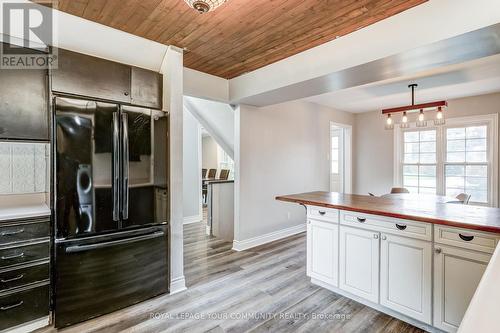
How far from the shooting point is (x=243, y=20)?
2291 mm

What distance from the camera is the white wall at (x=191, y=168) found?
564cm

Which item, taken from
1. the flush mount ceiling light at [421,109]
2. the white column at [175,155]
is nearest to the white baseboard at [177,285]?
the white column at [175,155]

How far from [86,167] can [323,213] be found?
91.1 inches

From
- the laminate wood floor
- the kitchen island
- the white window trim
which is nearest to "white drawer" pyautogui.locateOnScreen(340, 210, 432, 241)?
the kitchen island

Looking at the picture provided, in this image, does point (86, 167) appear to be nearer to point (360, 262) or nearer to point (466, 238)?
point (360, 262)

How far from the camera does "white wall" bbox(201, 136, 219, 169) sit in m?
11.1

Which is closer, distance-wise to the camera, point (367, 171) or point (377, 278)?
point (377, 278)

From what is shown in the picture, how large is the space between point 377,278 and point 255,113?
290 centimetres

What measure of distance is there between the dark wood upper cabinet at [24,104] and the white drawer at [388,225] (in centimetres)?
289

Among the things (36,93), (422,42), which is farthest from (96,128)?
(422,42)

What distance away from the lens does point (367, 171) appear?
20.6ft

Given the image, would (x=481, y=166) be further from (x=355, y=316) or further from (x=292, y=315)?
(x=292, y=315)

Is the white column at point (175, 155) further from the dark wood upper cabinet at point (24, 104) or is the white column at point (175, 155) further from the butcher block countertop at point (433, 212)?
the butcher block countertop at point (433, 212)

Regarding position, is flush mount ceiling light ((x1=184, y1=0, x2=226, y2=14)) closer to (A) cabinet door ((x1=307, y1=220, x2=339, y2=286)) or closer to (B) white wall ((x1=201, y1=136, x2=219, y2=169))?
(A) cabinet door ((x1=307, y1=220, x2=339, y2=286))
